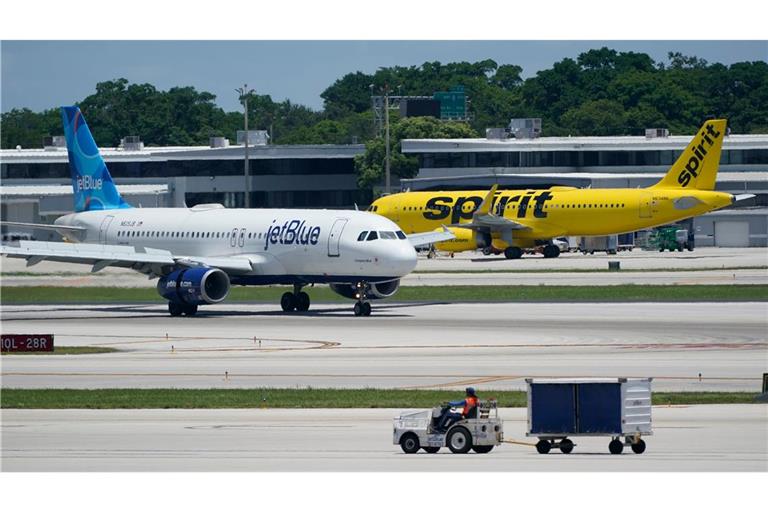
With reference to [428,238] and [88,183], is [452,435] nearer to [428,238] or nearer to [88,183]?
[428,238]

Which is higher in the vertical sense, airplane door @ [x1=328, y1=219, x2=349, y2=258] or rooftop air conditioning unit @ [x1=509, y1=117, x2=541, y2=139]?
rooftop air conditioning unit @ [x1=509, y1=117, x2=541, y2=139]

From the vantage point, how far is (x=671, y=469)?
1044 inches

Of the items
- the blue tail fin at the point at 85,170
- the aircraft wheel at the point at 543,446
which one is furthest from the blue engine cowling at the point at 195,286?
the aircraft wheel at the point at 543,446

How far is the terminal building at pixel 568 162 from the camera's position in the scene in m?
138

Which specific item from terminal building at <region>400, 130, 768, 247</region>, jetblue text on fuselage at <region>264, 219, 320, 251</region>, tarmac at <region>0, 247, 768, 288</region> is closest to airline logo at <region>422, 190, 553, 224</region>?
tarmac at <region>0, 247, 768, 288</region>

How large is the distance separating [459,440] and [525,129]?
134 meters

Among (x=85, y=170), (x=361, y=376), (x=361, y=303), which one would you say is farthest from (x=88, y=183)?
(x=361, y=376)

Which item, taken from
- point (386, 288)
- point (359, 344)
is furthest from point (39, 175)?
point (359, 344)

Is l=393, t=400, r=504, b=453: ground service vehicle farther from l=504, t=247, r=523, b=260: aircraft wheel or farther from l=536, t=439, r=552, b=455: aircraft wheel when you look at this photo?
l=504, t=247, r=523, b=260: aircraft wheel

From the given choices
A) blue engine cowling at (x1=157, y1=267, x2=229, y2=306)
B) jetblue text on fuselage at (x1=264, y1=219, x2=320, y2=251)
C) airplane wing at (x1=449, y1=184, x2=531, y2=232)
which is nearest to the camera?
blue engine cowling at (x1=157, y1=267, x2=229, y2=306)

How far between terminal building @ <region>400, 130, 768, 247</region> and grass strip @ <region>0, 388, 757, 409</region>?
325 feet

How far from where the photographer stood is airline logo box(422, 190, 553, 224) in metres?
114

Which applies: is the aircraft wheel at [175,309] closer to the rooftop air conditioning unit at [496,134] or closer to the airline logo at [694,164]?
the airline logo at [694,164]

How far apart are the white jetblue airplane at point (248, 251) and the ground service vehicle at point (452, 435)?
3145 cm
